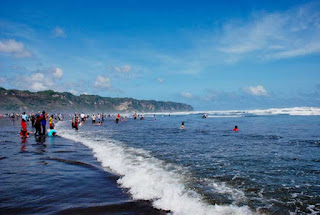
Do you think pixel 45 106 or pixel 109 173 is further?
pixel 45 106

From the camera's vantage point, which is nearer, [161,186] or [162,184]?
[161,186]

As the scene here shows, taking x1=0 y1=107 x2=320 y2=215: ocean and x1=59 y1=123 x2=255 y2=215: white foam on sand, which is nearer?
x1=59 y1=123 x2=255 y2=215: white foam on sand

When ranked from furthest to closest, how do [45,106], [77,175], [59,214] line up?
[45,106] < [77,175] < [59,214]

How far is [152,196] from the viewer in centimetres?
659

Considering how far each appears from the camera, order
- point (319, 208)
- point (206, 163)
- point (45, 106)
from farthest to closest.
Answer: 1. point (45, 106)
2. point (206, 163)
3. point (319, 208)

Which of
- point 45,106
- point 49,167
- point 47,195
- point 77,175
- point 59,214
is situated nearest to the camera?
point 59,214

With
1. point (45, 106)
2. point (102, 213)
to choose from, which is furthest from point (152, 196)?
point (45, 106)

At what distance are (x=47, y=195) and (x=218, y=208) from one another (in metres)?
4.51

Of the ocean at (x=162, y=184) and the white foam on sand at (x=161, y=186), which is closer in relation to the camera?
the white foam on sand at (x=161, y=186)

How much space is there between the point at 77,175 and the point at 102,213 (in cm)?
376

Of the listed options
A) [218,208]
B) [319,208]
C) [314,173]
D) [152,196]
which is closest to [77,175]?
[152,196]

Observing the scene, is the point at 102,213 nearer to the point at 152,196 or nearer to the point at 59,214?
the point at 59,214

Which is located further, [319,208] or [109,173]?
[109,173]

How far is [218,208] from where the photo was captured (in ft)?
18.1
